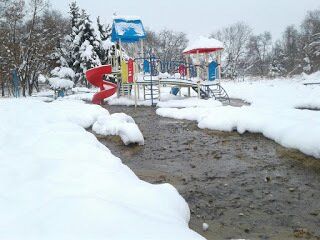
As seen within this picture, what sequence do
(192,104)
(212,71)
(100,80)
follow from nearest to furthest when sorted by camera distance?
(192,104), (212,71), (100,80)

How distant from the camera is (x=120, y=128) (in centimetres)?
811

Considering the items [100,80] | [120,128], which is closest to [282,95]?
[100,80]

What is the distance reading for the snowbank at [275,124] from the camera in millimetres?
5973

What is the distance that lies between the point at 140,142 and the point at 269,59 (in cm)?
6918

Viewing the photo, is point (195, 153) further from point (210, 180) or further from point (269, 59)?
point (269, 59)

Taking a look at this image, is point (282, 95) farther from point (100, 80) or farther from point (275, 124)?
point (275, 124)

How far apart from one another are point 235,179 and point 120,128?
Result: 11.6 feet

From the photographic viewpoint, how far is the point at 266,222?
12.7 feet

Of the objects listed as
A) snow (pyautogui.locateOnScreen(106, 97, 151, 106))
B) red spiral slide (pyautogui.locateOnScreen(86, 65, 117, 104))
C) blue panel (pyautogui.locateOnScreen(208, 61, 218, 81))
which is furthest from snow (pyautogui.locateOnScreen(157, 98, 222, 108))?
red spiral slide (pyautogui.locateOnScreen(86, 65, 117, 104))

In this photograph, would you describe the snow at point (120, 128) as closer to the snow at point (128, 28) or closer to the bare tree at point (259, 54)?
the snow at point (128, 28)

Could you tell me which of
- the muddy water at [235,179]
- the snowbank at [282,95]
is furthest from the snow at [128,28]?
the muddy water at [235,179]

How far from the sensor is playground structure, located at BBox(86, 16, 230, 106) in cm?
1583

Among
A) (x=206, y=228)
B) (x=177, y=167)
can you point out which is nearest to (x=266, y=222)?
(x=206, y=228)

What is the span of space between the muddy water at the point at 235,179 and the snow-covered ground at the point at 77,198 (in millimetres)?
649
